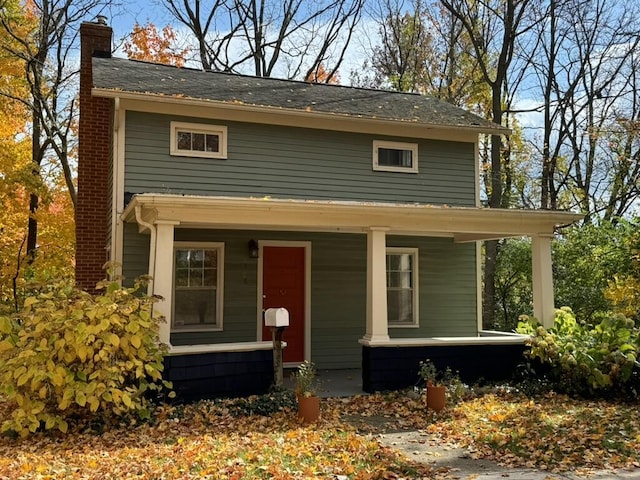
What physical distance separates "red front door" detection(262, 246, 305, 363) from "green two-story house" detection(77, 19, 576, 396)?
0.03m

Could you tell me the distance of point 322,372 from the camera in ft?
33.6

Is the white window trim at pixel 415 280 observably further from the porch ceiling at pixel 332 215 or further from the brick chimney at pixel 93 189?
the brick chimney at pixel 93 189

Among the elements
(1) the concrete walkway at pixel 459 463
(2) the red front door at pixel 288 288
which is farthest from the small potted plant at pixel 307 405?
(2) the red front door at pixel 288 288

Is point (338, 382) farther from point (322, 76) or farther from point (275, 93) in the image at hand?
point (322, 76)

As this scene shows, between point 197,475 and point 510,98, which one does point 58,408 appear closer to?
point 197,475

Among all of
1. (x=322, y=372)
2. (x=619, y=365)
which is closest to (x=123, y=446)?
(x=322, y=372)

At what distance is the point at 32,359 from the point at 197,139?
4814mm

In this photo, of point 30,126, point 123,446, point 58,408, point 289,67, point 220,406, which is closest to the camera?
point 123,446

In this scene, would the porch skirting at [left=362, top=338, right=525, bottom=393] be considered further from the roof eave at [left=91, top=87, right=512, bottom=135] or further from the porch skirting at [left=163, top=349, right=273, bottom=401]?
the roof eave at [left=91, top=87, right=512, bottom=135]

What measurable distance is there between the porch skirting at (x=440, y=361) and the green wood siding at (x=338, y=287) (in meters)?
2.11

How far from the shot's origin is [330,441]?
229 inches

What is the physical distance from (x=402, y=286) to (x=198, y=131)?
479cm

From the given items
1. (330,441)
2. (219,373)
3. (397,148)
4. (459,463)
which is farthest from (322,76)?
(459,463)

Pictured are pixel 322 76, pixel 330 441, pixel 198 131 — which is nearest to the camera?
pixel 330 441
